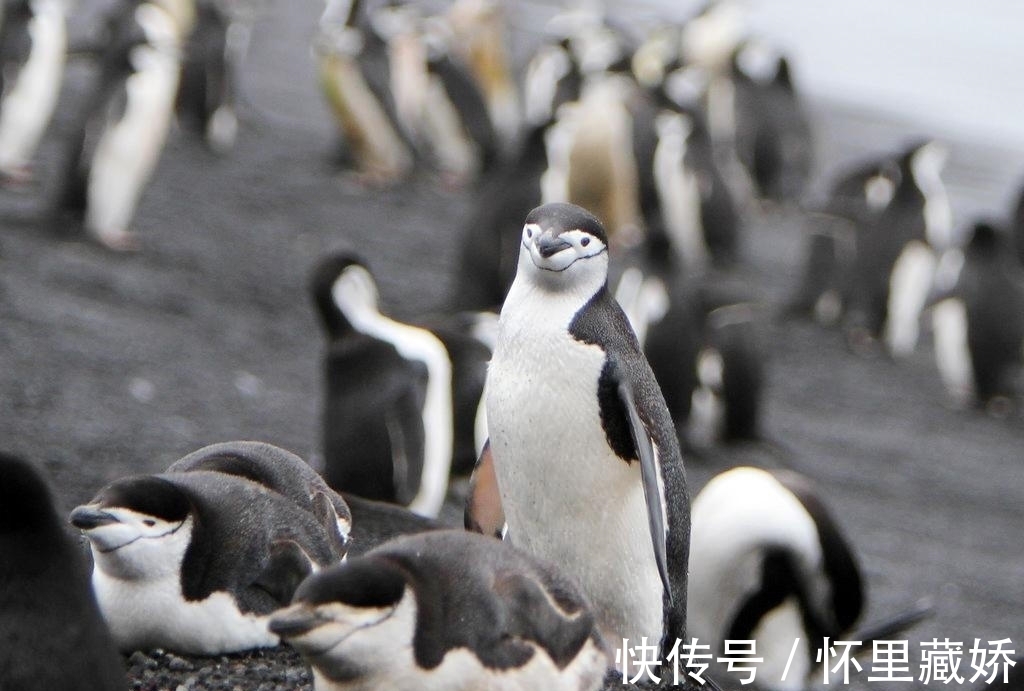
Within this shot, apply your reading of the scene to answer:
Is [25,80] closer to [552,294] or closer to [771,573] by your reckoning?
[771,573]

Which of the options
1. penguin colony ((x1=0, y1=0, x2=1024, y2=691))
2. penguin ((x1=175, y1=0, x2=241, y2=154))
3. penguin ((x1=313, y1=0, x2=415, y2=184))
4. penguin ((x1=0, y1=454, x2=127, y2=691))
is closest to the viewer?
penguin ((x1=0, y1=454, x2=127, y2=691))

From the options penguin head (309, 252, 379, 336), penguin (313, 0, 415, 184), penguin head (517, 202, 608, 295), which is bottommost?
penguin (313, 0, 415, 184)

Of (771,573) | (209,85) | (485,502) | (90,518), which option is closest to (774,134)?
(209,85)

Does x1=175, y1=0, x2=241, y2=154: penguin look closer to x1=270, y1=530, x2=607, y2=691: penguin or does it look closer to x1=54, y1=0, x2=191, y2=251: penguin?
x1=54, y1=0, x2=191, y2=251: penguin

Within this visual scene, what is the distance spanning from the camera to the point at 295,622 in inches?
122

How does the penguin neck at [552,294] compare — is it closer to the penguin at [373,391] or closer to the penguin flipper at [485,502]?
the penguin flipper at [485,502]

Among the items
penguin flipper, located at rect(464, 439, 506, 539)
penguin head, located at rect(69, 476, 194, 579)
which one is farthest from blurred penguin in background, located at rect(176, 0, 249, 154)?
penguin head, located at rect(69, 476, 194, 579)

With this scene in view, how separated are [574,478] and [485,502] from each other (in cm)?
48

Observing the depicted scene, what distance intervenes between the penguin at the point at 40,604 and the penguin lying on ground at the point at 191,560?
1.80 ft

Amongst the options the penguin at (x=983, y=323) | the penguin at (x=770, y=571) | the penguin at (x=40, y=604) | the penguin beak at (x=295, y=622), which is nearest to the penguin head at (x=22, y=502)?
the penguin at (x=40, y=604)

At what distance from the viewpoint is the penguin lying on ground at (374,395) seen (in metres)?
6.75

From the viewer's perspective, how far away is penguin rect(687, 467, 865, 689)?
568 centimetres

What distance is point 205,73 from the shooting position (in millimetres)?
15602

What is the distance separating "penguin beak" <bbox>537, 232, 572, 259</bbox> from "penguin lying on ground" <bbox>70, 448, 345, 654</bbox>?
2.84 feet
